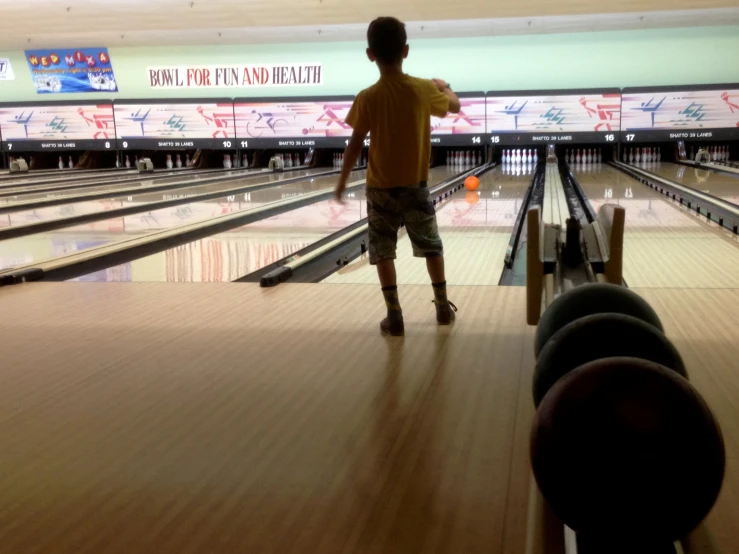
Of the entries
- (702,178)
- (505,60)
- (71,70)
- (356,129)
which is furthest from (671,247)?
(71,70)

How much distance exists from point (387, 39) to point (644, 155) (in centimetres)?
691

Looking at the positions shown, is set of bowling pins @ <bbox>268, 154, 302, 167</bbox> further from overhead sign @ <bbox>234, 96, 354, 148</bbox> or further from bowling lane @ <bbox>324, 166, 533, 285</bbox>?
bowling lane @ <bbox>324, 166, 533, 285</bbox>

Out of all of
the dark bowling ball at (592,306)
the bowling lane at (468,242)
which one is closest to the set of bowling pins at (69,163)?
the bowling lane at (468,242)

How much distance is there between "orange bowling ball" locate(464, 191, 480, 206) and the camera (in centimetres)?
492

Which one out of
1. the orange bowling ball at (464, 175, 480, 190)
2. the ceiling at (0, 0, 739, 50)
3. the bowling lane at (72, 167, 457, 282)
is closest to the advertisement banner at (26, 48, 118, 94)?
the ceiling at (0, 0, 739, 50)

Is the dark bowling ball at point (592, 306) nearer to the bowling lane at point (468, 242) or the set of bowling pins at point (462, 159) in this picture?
the bowling lane at point (468, 242)

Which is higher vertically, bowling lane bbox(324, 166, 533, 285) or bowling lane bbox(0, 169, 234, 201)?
bowling lane bbox(0, 169, 234, 201)

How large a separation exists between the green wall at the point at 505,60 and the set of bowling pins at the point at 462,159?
732 millimetres

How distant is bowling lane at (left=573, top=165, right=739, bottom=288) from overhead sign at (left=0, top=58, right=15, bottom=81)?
24.8 ft

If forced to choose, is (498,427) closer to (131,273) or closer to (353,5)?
(131,273)

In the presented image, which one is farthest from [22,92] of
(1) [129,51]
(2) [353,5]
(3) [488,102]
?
(3) [488,102]

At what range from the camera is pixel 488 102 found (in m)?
7.88

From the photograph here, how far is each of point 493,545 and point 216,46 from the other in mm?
8614

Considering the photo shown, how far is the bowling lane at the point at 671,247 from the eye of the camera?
246 cm
